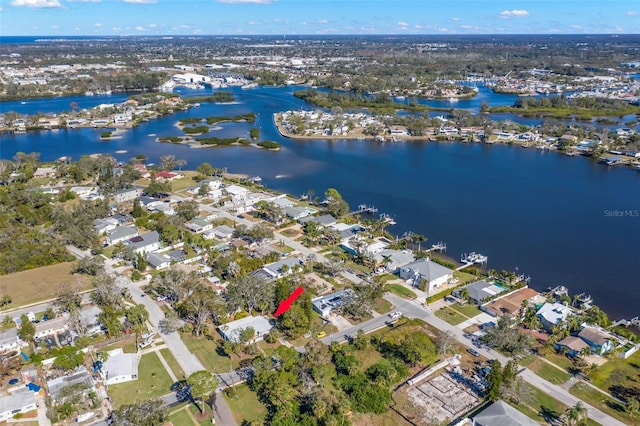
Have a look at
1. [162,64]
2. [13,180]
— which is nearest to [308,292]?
[13,180]

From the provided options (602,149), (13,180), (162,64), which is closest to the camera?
(13,180)

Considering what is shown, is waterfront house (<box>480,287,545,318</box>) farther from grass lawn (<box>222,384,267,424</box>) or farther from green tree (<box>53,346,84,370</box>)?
green tree (<box>53,346,84,370</box>)

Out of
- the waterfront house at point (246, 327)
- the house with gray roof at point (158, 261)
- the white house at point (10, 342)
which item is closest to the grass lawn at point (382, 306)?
the waterfront house at point (246, 327)

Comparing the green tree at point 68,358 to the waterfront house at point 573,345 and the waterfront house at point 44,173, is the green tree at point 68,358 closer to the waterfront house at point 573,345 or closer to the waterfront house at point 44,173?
the waterfront house at point 573,345

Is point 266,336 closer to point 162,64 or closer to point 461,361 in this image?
point 461,361

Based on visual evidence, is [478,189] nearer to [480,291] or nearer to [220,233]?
[480,291]

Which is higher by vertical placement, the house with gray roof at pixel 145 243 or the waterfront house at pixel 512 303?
the house with gray roof at pixel 145 243
